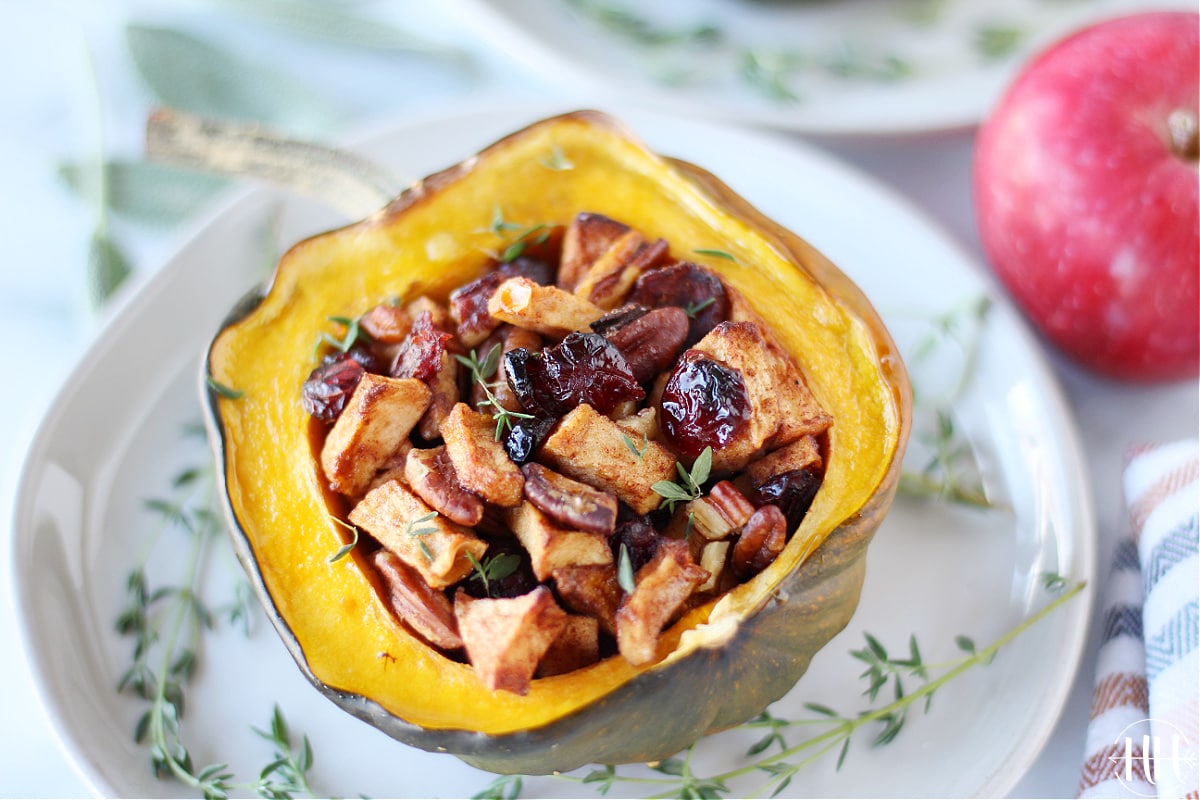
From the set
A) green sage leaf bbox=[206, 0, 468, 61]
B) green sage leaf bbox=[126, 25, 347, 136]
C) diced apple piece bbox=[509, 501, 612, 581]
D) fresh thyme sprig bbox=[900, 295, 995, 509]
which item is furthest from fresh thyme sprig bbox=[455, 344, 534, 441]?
green sage leaf bbox=[206, 0, 468, 61]

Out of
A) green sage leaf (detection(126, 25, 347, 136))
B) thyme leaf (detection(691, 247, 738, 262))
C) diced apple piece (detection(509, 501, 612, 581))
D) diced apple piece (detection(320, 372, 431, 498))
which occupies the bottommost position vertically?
diced apple piece (detection(509, 501, 612, 581))

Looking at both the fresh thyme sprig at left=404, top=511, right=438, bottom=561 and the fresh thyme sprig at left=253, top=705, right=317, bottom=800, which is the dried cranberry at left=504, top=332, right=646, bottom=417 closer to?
the fresh thyme sprig at left=404, top=511, right=438, bottom=561

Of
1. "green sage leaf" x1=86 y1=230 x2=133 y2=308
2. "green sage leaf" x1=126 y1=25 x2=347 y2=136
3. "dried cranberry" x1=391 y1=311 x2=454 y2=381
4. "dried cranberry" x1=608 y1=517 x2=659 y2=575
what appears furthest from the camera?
"green sage leaf" x1=126 y1=25 x2=347 y2=136

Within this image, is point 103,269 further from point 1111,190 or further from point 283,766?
point 1111,190

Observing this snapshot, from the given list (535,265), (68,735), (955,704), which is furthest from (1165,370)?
(68,735)

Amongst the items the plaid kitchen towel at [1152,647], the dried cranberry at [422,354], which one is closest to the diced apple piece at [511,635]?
the dried cranberry at [422,354]

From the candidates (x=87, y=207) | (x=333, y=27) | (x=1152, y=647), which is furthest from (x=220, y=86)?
(x=1152, y=647)
